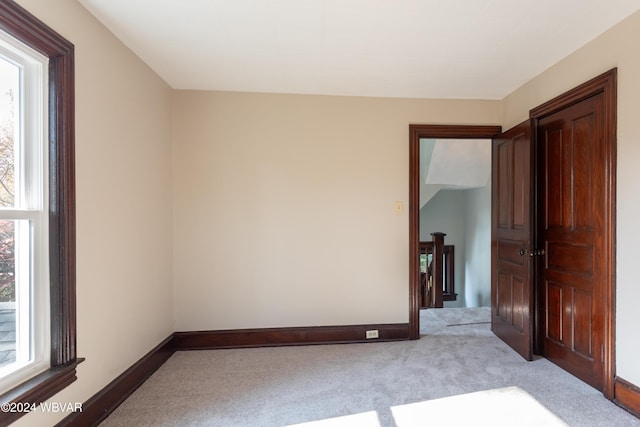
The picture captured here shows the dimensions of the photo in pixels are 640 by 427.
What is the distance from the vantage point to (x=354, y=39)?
1932 mm

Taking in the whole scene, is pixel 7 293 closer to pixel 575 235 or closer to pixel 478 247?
pixel 575 235

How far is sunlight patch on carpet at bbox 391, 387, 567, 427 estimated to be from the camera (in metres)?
1.68

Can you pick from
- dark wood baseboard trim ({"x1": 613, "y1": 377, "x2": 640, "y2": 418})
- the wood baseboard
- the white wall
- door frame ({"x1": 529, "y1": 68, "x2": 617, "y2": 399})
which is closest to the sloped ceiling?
the white wall

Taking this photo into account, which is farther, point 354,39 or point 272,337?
point 272,337

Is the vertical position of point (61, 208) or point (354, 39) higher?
point (354, 39)

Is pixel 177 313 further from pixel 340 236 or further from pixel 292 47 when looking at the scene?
pixel 292 47

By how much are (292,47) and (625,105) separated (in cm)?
215

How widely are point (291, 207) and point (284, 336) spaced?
1225 mm

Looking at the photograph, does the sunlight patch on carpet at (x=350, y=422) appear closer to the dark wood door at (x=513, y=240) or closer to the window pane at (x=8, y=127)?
the dark wood door at (x=513, y=240)

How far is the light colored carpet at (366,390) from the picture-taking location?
5.65ft

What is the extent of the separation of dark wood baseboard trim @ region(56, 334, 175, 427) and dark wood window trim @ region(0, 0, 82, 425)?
26 centimetres

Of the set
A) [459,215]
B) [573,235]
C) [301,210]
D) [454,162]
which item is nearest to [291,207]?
[301,210]

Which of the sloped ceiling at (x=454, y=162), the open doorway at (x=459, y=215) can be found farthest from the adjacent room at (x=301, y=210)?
the open doorway at (x=459, y=215)

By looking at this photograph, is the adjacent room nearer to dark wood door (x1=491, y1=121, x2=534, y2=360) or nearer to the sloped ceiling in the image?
dark wood door (x1=491, y1=121, x2=534, y2=360)
